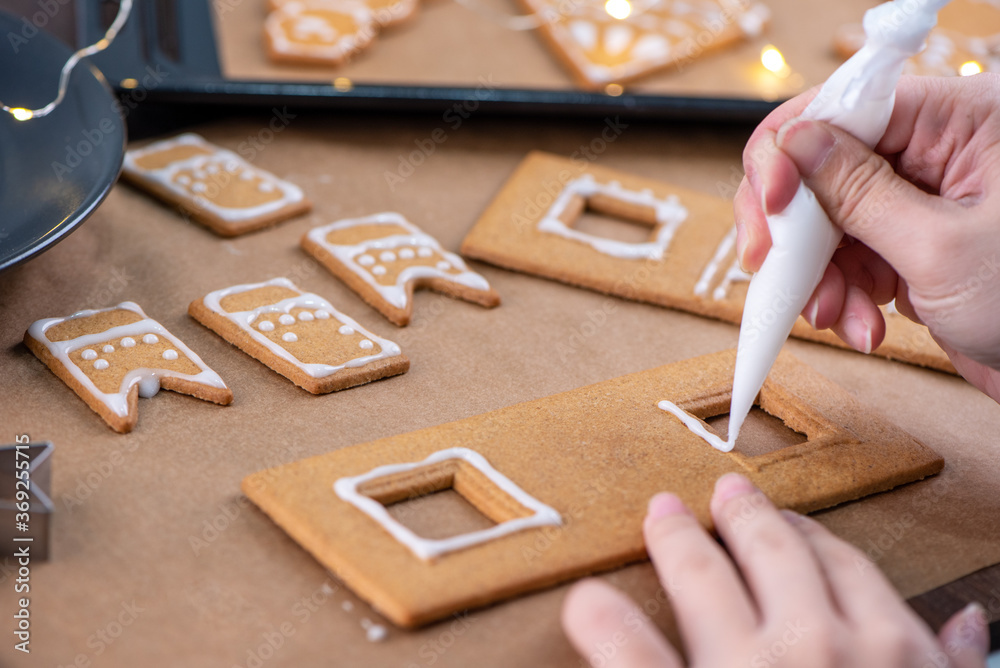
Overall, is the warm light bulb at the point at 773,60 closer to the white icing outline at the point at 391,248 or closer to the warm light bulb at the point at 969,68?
the warm light bulb at the point at 969,68

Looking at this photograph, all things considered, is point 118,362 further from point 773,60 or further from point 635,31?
→ point 773,60

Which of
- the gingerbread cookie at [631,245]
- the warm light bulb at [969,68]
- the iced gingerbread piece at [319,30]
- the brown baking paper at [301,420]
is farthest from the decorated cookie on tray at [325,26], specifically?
the warm light bulb at [969,68]

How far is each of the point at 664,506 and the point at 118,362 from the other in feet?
2.55

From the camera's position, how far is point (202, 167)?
1.85 metres

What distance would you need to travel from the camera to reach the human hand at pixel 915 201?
1.14m

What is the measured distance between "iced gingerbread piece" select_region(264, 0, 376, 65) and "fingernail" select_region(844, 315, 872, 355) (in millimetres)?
1385

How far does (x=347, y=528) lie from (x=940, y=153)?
0.91m

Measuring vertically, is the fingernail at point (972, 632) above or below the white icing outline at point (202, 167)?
below

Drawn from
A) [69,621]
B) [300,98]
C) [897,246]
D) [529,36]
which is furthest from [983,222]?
[529,36]

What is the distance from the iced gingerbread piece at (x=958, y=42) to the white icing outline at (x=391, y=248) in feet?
4.37

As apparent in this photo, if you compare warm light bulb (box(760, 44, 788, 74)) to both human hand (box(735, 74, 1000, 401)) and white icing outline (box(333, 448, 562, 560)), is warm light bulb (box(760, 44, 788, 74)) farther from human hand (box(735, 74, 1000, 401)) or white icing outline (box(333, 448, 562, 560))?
white icing outline (box(333, 448, 562, 560))

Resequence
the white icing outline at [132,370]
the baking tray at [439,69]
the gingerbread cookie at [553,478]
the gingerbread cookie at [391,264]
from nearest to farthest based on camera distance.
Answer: the gingerbread cookie at [553,478]
the white icing outline at [132,370]
the gingerbread cookie at [391,264]
the baking tray at [439,69]

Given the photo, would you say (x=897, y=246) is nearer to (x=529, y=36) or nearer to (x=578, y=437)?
(x=578, y=437)

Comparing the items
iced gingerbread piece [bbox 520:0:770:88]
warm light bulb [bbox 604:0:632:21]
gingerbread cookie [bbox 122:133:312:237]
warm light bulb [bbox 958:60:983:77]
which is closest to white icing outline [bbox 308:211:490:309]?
gingerbread cookie [bbox 122:133:312:237]
